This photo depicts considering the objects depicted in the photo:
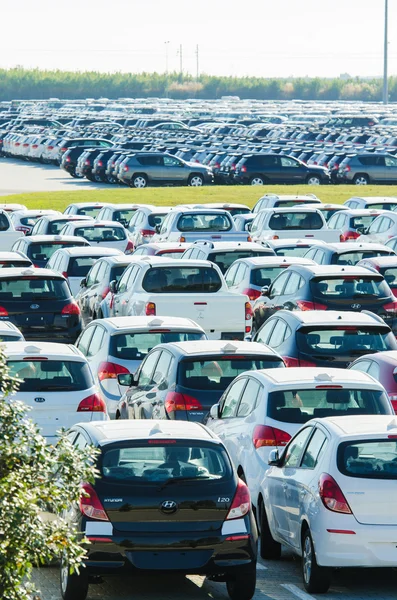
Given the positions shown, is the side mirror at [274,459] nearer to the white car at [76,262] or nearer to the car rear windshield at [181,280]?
the car rear windshield at [181,280]

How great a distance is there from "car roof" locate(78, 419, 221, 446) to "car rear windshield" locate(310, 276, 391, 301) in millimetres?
10573

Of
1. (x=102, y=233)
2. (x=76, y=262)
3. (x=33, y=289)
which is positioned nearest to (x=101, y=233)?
(x=102, y=233)

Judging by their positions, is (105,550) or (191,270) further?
(191,270)

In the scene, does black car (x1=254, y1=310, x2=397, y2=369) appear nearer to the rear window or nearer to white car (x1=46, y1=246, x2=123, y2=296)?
the rear window

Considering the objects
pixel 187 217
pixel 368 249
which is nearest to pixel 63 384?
pixel 368 249

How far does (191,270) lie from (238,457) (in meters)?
9.19

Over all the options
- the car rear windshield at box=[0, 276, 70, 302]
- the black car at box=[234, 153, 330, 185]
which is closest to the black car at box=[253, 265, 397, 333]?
the car rear windshield at box=[0, 276, 70, 302]

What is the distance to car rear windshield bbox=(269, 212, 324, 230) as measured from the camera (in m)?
33.2

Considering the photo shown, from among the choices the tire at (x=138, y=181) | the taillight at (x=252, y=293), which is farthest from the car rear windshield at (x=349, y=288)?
the tire at (x=138, y=181)

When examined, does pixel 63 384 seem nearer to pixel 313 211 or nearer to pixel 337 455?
A: pixel 337 455

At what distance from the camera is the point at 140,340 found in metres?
18.3

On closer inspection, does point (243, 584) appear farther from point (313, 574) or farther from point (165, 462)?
point (165, 462)

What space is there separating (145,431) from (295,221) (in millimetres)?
22944

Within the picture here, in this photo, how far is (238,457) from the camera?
13.7 metres
